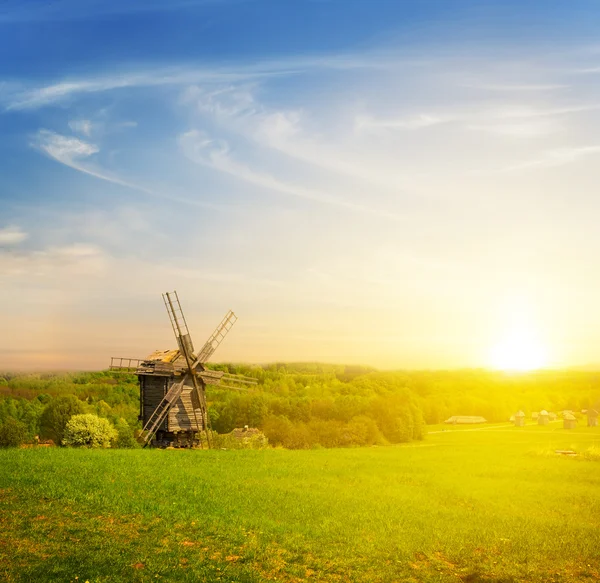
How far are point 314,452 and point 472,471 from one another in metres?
11.2

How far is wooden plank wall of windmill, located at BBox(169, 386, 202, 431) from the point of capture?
134 feet

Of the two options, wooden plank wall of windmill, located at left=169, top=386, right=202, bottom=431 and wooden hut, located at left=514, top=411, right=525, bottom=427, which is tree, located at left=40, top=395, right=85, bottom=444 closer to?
wooden plank wall of windmill, located at left=169, top=386, right=202, bottom=431

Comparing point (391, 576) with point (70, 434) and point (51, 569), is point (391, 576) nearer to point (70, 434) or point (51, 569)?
point (51, 569)

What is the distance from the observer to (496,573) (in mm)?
15406

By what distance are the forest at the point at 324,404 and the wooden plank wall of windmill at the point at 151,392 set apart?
2.48 meters

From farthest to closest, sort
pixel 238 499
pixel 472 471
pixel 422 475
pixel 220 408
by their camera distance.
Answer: pixel 220 408 < pixel 472 471 < pixel 422 475 < pixel 238 499

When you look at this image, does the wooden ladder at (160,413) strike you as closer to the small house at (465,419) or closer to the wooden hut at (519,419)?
the wooden hut at (519,419)

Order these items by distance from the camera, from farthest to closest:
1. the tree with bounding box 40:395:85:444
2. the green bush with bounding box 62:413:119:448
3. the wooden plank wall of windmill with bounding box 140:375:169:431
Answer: the tree with bounding box 40:395:85:444 → the wooden plank wall of windmill with bounding box 140:375:169:431 → the green bush with bounding box 62:413:119:448

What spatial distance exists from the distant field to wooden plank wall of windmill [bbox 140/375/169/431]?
31.8ft

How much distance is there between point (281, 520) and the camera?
19172 mm

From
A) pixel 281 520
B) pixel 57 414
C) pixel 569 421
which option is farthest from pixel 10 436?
pixel 569 421

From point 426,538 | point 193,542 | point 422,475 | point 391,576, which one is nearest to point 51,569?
point 193,542

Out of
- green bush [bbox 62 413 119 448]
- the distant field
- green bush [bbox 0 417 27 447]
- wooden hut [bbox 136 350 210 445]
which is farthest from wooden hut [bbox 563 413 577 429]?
green bush [bbox 0 417 27 447]

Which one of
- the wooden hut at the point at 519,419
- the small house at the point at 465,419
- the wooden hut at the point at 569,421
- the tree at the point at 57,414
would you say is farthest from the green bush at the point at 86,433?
the small house at the point at 465,419
